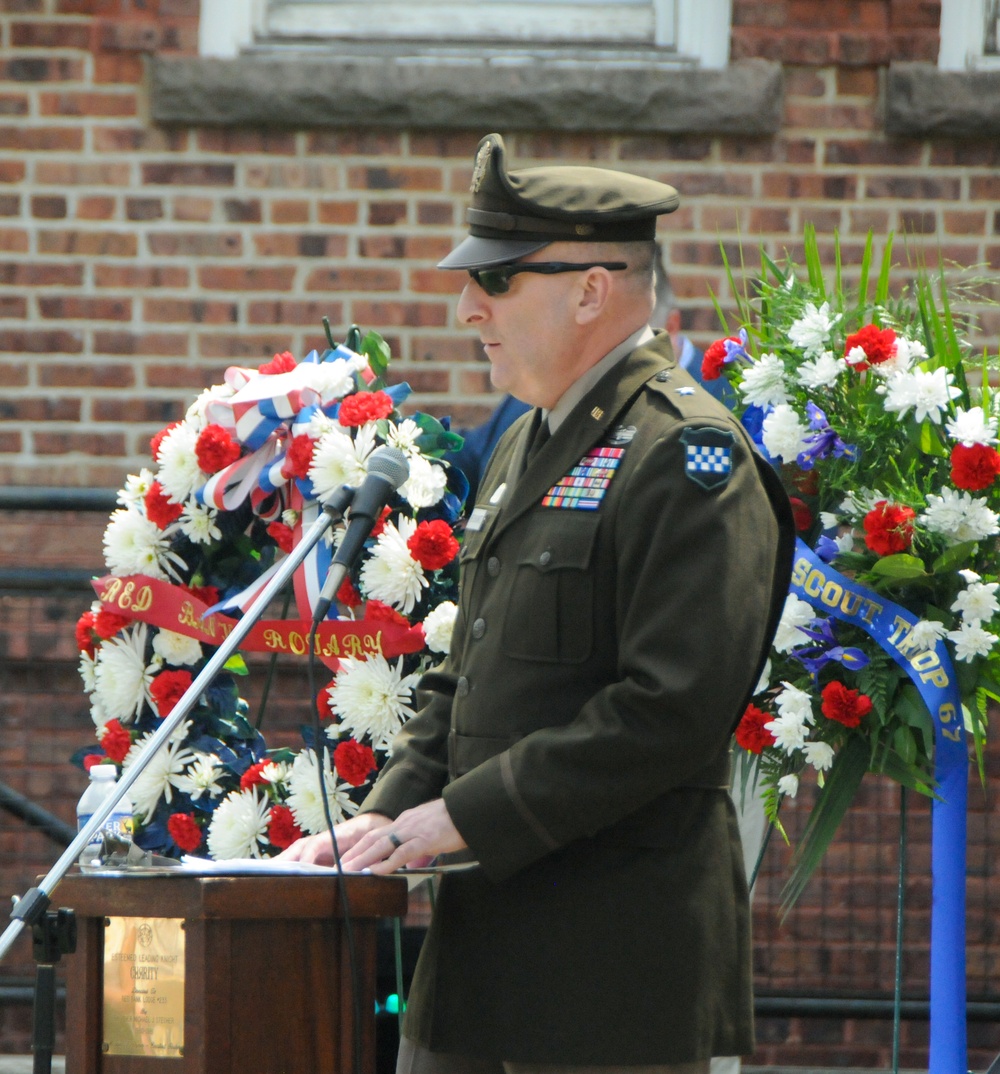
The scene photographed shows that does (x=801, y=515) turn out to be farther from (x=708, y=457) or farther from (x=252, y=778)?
(x=252, y=778)

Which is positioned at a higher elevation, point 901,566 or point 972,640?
point 901,566

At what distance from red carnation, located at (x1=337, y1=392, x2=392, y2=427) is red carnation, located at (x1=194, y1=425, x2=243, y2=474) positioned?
0.82ft

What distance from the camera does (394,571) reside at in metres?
3.29

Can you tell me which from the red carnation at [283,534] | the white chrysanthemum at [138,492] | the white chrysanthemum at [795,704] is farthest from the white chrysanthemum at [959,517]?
the white chrysanthemum at [138,492]

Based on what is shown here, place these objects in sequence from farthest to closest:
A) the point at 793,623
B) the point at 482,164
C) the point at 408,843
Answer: the point at 793,623, the point at 482,164, the point at 408,843

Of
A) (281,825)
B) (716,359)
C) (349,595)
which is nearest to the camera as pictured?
(716,359)

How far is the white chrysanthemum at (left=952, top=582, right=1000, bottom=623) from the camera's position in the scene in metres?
2.90

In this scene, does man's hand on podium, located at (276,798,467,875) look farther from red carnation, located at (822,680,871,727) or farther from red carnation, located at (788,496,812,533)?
red carnation, located at (788,496,812,533)

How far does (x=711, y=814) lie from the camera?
227 centimetres

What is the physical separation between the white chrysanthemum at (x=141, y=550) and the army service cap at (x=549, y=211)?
1.37 meters

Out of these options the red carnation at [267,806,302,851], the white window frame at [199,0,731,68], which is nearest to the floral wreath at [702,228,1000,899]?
the red carnation at [267,806,302,851]

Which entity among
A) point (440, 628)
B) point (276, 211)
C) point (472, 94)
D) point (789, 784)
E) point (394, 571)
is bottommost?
point (789, 784)

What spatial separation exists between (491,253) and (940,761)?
4.30 ft

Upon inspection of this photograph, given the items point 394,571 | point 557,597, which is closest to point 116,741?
point 394,571
